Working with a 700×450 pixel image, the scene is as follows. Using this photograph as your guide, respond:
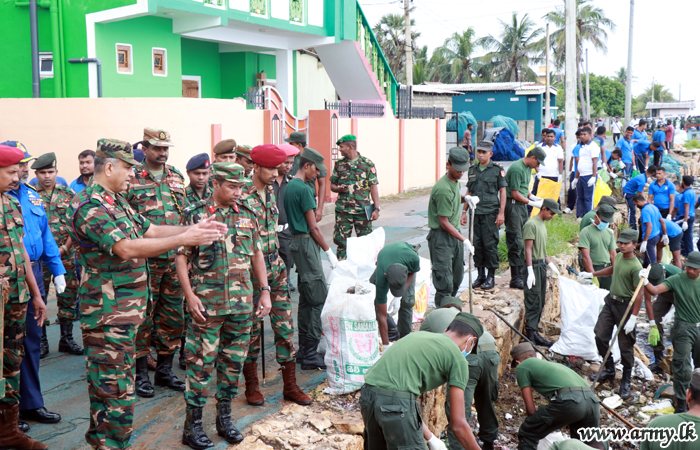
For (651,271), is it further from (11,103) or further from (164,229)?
(11,103)

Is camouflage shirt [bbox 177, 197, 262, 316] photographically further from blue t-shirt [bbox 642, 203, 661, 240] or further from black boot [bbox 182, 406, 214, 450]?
blue t-shirt [bbox 642, 203, 661, 240]

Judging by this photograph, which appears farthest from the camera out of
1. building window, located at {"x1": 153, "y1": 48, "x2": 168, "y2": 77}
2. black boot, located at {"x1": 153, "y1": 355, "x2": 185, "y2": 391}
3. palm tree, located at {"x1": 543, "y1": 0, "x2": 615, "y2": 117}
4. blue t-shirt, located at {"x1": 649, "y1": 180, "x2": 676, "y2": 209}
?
palm tree, located at {"x1": 543, "y1": 0, "x2": 615, "y2": 117}

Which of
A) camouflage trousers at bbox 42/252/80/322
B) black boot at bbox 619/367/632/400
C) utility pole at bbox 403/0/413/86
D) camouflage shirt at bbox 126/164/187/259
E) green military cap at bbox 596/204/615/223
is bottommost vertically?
black boot at bbox 619/367/632/400

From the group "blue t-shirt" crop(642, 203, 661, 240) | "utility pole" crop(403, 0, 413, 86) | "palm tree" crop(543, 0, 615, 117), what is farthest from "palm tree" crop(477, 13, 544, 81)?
"blue t-shirt" crop(642, 203, 661, 240)

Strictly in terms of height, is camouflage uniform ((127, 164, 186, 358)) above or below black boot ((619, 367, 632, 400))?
above

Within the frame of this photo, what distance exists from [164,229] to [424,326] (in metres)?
1.99

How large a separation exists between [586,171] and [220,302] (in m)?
9.44

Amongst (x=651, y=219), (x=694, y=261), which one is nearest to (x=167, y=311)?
(x=694, y=261)

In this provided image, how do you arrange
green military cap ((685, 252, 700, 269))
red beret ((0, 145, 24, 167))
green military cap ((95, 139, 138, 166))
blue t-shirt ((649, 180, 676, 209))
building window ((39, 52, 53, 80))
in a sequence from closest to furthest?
green military cap ((95, 139, 138, 166)) → red beret ((0, 145, 24, 167)) → green military cap ((685, 252, 700, 269)) → building window ((39, 52, 53, 80)) → blue t-shirt ((649, 180, 676, 209))

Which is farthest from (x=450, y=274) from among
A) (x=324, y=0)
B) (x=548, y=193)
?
(x=324, y=0)

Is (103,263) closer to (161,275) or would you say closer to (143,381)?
(161,275)

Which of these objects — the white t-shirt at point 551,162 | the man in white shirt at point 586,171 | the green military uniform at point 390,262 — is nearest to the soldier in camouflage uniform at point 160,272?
the green military uniform at point 390,262

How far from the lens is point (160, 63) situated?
12.1 m

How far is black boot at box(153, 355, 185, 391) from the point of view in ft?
15.8
